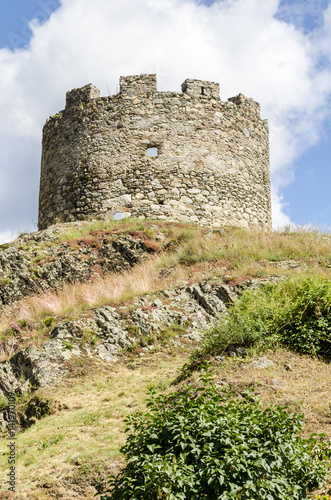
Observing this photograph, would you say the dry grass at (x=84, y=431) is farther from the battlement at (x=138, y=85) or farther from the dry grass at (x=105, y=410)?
the battlement at (x=138, y=85)

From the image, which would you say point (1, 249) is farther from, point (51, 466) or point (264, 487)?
point (264, 487)

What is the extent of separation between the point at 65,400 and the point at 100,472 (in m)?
2.27

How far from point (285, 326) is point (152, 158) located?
32.6ft

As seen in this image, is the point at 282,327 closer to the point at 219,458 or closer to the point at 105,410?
the point at 105,410

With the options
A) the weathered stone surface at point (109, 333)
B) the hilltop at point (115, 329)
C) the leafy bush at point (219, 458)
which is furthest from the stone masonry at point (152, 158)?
the leafy bush at point (219, 458)

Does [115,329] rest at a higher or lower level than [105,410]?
higher

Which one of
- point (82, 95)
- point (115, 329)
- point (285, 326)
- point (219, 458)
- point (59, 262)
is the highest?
point (82, 95)

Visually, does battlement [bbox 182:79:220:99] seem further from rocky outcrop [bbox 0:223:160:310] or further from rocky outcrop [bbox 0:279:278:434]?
rocky outcrop [bbox 0:279:278:434]

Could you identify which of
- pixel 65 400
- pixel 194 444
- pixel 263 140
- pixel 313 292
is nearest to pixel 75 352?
pixel 65 400

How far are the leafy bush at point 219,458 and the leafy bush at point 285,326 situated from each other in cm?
303

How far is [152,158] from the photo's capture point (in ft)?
53.2

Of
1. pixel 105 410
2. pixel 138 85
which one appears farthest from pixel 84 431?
pixel 138 85

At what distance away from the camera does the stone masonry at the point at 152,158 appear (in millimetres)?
16016

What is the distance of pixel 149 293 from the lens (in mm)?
10367
